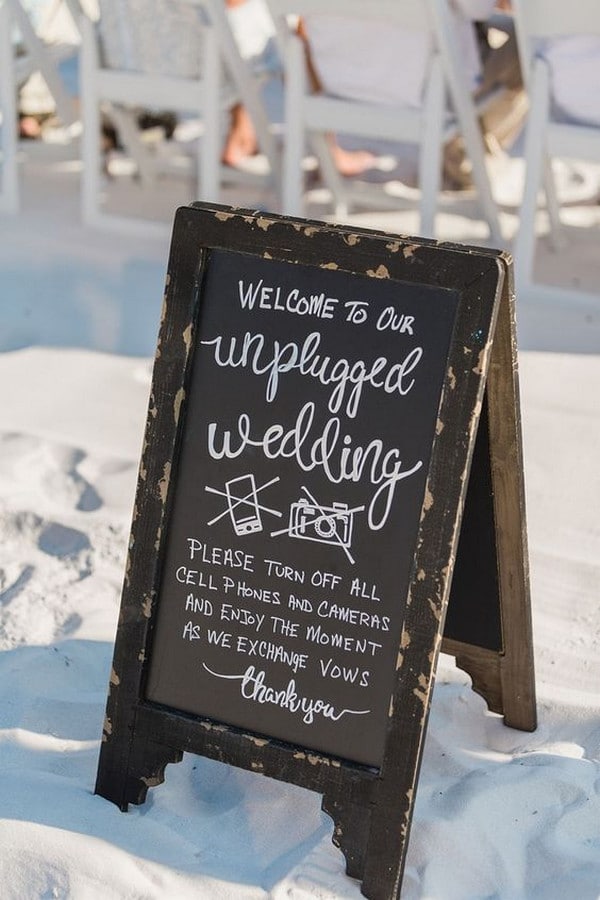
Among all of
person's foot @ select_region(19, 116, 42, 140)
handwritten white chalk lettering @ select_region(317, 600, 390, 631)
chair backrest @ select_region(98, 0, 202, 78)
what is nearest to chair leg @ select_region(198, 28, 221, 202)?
chair backrest @ select_region(98, 0, 202, 78)

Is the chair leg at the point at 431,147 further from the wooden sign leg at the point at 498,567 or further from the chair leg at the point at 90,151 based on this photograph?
the wooden sign leg at the point at 498,567

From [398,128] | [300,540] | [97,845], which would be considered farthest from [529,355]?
[97,845]

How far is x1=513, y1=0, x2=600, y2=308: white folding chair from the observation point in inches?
144

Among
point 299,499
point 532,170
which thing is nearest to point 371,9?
point 532,170

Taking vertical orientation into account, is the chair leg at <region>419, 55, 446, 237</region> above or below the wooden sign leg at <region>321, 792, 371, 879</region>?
above

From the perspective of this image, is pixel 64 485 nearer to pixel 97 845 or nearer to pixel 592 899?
pixel 97 845

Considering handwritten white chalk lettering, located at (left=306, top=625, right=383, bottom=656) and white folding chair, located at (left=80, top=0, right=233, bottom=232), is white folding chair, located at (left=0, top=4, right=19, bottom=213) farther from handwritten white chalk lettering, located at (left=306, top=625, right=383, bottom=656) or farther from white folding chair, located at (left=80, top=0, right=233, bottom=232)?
handwritten white chalk lettering, located at (left=306, top=625, right=383, bottom=656)

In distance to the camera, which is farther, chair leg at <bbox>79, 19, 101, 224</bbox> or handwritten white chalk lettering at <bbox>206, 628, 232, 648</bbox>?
chair leg at <bbox>79, 19, 101, 224</bbox>

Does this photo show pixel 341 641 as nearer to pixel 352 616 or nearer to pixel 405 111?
pixel 352 616

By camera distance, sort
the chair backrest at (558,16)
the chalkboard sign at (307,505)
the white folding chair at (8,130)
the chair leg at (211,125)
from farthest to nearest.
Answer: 1. the white folding chair at (8,130)
2. the chair leg at (211,125)
3. the chair backrest at (558,16)
4. the chalkboard sign at (307,505)

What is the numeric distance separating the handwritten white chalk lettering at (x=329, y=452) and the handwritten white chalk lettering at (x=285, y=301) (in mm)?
123

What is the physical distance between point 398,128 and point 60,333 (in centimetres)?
126

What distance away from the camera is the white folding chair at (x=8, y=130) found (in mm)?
4703

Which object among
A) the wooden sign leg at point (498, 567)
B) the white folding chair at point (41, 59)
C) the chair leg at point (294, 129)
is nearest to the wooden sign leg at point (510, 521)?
the wooden sign leg at point (498, 567)
